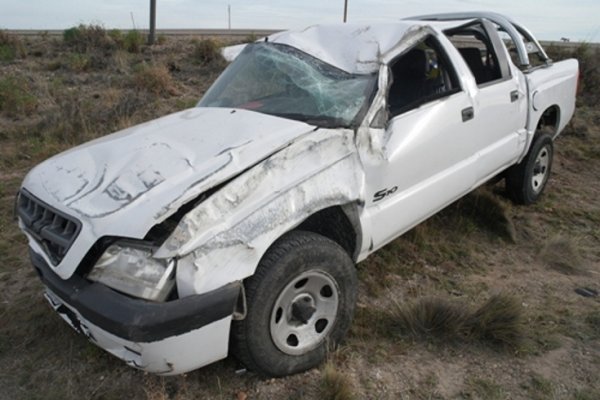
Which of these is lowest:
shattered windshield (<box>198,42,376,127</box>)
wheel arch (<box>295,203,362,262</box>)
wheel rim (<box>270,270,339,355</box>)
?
wheel rim (<box>270,270,339,355</box>)

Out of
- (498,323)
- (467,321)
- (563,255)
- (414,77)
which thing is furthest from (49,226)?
(563,255)

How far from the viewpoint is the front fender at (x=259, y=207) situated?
87.6 inches

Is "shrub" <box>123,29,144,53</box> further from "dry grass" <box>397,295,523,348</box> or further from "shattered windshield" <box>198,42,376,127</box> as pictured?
"dry grass" <box>397,295,523,348</box>

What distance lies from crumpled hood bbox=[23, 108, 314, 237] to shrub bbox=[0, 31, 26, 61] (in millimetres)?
9507

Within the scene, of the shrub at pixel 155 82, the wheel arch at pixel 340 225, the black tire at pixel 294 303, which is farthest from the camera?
the shrub at pixel 155 82

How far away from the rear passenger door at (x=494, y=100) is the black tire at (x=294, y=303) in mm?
1814

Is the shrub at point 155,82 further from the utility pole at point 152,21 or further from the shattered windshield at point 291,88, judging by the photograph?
the shattered windshield at point 291,88

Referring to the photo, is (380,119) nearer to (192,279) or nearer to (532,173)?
(192,279)

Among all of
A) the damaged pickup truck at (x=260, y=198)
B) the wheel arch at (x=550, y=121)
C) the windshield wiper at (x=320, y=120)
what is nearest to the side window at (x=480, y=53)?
the damaged pickup truck at (x=260, y=198)

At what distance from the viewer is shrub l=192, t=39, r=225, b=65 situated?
11.2m

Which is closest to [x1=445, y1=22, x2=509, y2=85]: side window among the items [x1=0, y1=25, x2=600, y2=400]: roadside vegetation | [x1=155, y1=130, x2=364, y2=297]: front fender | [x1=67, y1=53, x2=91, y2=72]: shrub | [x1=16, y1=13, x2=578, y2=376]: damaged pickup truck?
[x1=16, y1=13, x2=578, y2=376]: damaged pickup truck

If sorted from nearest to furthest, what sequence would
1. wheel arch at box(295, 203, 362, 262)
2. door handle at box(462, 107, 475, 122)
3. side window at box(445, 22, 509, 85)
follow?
wheel arch at box(295, 203, 362, 262)
door handle at box(462, 107, 475, 122)
side window at box(445, 22, 509, 85)

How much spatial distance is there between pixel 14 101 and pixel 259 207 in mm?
7316

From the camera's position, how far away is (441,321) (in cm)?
314
